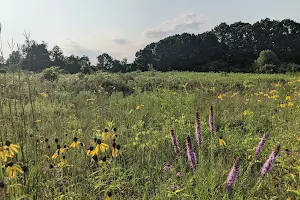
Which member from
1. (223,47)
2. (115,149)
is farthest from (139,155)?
(223,47)

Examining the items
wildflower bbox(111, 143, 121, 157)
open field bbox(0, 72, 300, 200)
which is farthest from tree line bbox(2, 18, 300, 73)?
wildflower bbox(111, 143, 121, 157)

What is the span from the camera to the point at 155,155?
3.11 m

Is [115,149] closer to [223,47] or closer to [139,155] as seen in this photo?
[139,155]

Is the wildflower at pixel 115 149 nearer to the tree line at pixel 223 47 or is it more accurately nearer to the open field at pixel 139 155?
the open field at pixel 139 155

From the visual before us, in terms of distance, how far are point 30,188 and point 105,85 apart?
8.18 meters

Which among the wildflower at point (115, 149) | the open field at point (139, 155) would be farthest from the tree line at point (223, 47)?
the wildflower at point (115, 149)

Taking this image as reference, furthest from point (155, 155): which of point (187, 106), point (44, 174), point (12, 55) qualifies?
point (187, 106)

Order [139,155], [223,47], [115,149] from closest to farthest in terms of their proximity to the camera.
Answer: [115,149] → [139,155] → [223,47]

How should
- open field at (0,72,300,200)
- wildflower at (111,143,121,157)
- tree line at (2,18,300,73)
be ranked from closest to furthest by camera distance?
open field at (0,72,300,200) < wildflower at (111,143,121,157) < tree line at (2,18,300,73)

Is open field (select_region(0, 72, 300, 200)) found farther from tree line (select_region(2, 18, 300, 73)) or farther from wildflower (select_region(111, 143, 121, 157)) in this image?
tree line (select_region(2, 18, 300, 73))

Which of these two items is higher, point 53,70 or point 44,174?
point 53,70

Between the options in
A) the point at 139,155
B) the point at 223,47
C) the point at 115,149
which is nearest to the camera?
the point at 115,149

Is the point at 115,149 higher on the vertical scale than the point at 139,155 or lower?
higher

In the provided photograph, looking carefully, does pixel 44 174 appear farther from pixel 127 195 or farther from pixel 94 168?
pixel 127 195
